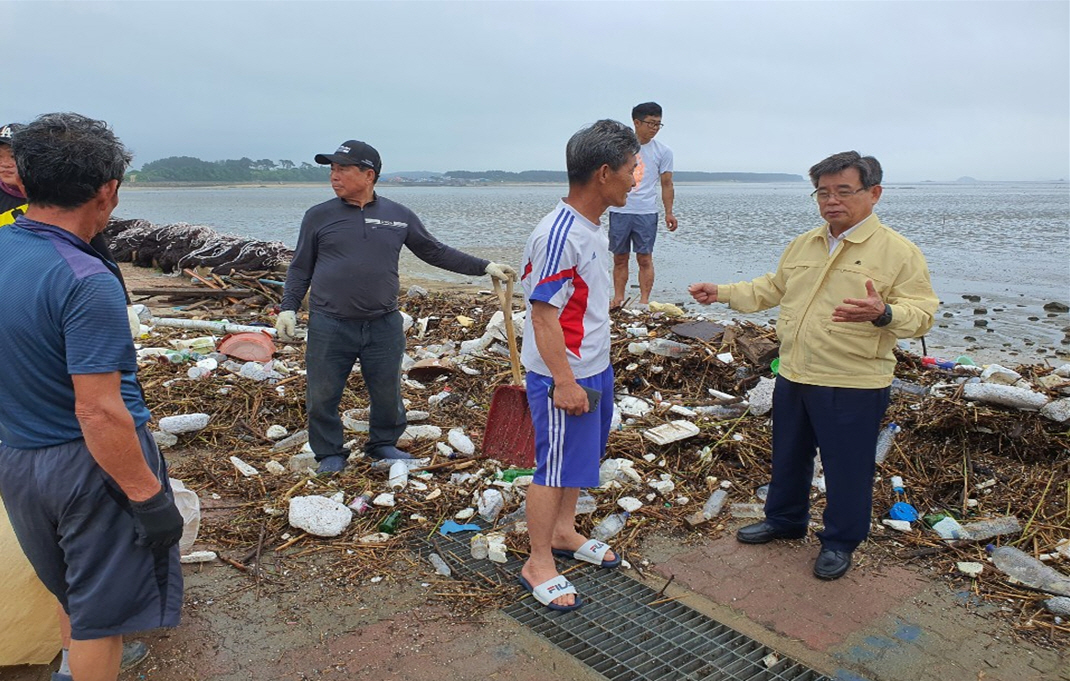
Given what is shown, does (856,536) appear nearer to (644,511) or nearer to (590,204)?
(644,511)

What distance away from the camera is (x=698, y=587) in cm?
358

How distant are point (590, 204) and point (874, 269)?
127 centimetres

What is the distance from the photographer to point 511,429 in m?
3.98

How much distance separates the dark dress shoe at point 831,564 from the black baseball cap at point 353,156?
3149 millimetres

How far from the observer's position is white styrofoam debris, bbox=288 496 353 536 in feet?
12.9

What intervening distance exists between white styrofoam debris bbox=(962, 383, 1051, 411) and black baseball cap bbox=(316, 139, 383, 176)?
391 centimetres

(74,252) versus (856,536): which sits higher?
(74,252)

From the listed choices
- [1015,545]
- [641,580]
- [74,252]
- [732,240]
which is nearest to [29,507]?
[74,252]

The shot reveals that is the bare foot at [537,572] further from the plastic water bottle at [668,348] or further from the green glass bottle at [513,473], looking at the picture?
the plastic water bottle at [668,348]

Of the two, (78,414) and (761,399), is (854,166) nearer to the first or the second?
(761,399)

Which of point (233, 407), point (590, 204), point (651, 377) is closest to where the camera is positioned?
point (590, 204)

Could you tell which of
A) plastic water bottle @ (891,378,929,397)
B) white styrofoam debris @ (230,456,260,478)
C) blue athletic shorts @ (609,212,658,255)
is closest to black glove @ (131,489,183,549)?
white styrofoam debris @ (230,456,260,478)

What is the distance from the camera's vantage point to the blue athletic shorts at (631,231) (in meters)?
8.38

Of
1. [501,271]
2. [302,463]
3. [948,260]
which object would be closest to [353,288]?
[501,271]
